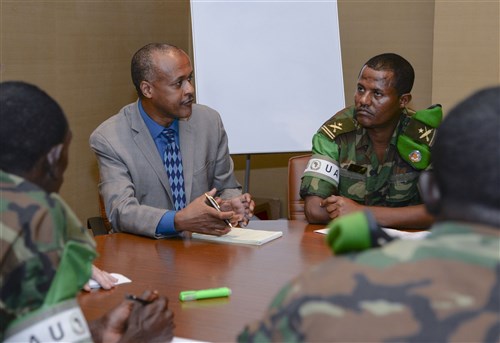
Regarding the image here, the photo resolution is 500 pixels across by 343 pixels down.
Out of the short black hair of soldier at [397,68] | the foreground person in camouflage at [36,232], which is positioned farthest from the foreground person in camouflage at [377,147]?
the foreground person in camouflage at [36,232]

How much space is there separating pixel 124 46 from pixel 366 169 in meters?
2.73

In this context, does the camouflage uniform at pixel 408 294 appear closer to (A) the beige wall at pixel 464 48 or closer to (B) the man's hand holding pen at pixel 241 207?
(B) the man's hand holding pen at pixel 241 207

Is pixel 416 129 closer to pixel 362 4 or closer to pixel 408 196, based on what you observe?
pixel 408 196

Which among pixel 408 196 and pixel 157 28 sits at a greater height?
pixel 157 28

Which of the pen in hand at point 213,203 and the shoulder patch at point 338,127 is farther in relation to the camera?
the shoulder patch at point 338,127

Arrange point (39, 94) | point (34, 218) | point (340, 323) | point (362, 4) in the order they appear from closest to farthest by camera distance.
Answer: point (340, 323), point (34, 218), point (39, 94), point (362, 4)

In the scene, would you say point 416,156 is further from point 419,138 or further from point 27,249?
point 27,249

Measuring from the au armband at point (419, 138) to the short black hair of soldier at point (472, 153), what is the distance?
7.50 ft

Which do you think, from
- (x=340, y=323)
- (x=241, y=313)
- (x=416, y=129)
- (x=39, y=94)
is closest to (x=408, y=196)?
(x=416, y=129)

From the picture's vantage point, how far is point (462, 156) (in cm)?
118

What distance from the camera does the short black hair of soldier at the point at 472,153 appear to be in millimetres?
1156

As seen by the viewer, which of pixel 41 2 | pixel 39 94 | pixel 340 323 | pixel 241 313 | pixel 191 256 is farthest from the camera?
pixel 41 2

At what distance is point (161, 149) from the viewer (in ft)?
11.9

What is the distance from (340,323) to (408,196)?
8.03 feet
